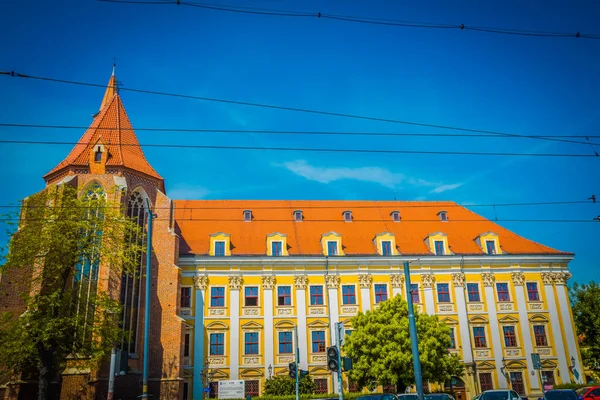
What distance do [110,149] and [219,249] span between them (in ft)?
34.8

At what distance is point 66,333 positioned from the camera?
22.4 meters

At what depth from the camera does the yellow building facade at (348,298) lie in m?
35.5

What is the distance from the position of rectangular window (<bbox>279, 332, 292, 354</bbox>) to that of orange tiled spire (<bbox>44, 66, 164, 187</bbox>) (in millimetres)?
14522

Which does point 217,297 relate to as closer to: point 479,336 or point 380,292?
point 380,292

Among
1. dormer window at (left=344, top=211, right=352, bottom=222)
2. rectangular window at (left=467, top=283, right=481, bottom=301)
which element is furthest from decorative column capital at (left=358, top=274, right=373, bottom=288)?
rectangular window at (left=467, top=283, right=481, bottom=301)

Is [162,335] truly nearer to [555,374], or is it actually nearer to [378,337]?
[378,337]

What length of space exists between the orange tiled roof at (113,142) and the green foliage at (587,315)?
35558mm

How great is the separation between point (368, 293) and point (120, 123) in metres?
22.9

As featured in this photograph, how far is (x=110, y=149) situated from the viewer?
115 feet

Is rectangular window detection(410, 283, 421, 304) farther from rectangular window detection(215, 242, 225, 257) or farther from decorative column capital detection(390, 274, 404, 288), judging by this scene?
rectangular window detection(215, 242, 225, 257)

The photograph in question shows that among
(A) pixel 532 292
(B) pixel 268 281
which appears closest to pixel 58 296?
(B) pixel 268 281

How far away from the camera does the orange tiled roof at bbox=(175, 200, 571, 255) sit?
3931 cm

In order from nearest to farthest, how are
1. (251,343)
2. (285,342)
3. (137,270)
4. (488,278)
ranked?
(137,270) → (251,343) → (285,342) → (488,278)

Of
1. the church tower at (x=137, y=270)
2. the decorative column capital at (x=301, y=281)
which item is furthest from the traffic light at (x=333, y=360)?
the decorative column capital at (x=301, y=281)
